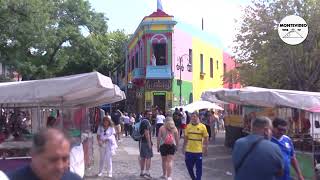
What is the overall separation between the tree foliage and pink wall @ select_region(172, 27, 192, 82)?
284 inches

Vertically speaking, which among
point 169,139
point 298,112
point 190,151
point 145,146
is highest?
point 298,112

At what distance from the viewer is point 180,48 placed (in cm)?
4622

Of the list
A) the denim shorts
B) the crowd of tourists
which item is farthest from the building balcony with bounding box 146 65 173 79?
the denim shorts

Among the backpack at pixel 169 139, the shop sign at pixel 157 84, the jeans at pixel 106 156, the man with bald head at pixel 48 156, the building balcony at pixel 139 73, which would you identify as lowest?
the jeans at pixel 106 156

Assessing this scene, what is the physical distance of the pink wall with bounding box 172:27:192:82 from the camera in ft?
148

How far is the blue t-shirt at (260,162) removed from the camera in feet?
21.8

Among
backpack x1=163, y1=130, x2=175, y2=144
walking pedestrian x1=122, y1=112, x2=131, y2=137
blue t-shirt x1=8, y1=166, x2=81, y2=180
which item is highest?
blue t-shirt x1=8, y1=166, x2=81, y2=180

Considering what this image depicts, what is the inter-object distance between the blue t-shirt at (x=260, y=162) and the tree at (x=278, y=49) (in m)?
20.0

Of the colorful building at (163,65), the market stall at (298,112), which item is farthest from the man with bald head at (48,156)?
the colorful building at (163,65)

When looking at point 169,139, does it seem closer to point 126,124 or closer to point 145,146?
point 145,146

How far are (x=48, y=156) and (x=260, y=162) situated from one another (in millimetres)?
3584

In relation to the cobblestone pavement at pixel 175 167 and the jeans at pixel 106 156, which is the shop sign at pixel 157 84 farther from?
the jeans at pixel 106 156

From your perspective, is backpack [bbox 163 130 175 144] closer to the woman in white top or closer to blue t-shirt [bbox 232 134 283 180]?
the woman in white top

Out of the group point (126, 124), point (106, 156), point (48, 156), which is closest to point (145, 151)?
point (106, 156)
